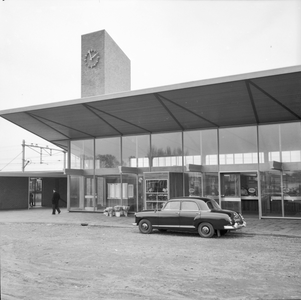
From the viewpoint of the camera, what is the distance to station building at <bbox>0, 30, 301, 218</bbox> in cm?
1570

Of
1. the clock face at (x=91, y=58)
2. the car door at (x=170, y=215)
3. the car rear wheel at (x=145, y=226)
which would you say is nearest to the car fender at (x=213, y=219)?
the car door at (x=170, y=215)

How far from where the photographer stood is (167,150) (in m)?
20.9

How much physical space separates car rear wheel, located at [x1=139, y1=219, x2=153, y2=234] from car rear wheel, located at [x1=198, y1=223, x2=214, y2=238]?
1.96 m

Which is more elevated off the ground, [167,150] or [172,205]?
[167,150]

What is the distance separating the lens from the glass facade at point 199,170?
1795cm

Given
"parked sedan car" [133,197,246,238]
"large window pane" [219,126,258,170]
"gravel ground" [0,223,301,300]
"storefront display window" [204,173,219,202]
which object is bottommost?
"gravel ground" [0,223,301,300]

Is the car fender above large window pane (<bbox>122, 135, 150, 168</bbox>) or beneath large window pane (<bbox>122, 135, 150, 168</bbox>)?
beneath

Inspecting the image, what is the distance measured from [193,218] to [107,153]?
432 inches

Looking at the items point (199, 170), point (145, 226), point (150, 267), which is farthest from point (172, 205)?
point (199, 170)

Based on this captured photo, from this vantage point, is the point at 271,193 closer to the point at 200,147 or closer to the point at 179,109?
the point at 200,147

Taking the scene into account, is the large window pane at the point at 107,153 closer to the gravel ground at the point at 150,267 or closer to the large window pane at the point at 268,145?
the large window pane at the point at 268,145

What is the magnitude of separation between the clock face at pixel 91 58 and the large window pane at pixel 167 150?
9641 millimetres

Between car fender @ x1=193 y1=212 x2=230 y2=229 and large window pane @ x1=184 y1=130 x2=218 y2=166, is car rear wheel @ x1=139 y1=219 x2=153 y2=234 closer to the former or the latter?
car fender @ x1=193 y1=212 x2=230 y2=229

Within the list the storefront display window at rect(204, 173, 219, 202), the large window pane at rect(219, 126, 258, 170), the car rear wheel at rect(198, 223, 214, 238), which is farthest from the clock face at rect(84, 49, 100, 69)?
the car rear wheel at rect(198, 223, 214, 238)
